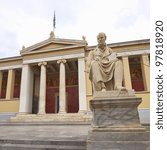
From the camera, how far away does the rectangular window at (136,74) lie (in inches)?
784

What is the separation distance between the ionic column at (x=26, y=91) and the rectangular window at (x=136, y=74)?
12.0m

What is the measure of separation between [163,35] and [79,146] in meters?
2.59

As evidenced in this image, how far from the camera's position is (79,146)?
11.3ft

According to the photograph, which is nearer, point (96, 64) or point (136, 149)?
point (136, 149)

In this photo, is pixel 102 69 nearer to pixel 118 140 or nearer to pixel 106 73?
pixel 106 73

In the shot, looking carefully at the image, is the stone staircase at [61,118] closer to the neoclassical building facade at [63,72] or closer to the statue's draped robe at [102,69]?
the neoclassical building facade at [63,72]

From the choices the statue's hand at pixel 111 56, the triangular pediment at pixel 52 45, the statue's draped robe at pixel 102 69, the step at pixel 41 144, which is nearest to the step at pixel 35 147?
the step at pixel 41 144

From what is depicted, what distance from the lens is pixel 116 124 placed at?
3.35 metres

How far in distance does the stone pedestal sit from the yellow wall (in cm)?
1782

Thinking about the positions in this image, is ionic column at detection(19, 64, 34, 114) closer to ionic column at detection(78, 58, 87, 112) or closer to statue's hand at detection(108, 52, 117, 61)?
ionic column at detection(78, 58, 87, 112)

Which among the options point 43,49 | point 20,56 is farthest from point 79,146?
point 20,56

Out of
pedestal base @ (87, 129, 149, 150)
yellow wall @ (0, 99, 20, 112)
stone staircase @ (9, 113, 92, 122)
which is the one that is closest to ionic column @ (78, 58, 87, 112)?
stone staircase @ (9, 113, 92, 122)

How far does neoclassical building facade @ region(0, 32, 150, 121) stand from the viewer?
56.1 ft

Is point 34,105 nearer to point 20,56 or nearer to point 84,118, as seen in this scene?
point 20,56
